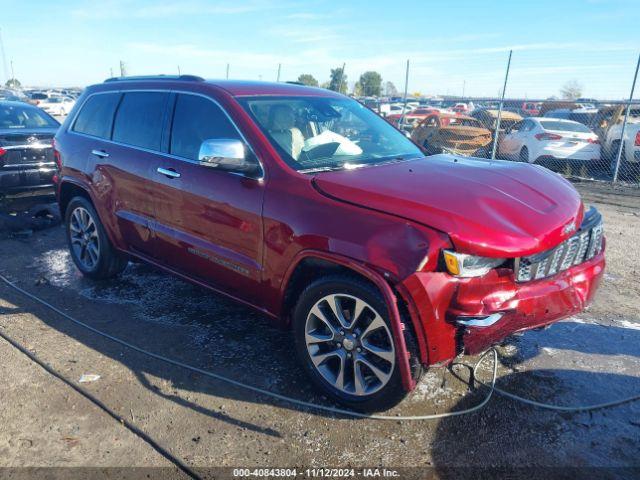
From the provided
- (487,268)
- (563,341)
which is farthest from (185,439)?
(563,341)

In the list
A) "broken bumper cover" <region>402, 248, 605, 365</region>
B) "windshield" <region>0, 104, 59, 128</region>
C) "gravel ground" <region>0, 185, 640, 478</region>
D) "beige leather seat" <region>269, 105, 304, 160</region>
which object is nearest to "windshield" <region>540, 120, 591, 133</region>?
"gravel ground" <region>0, 185, 640, 478</region>

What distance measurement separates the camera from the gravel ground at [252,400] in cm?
276

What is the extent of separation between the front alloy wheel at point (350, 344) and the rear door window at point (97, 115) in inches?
112

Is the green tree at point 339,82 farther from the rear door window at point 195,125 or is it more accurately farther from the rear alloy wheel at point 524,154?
the rear door window at point 195,125

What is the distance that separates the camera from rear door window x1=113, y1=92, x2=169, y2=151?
4211 mm

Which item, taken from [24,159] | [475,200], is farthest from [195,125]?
[24,159]

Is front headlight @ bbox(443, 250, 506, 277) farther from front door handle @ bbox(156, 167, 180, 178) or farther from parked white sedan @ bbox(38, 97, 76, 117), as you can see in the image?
parked white sedan @ bbox(38, 97, 76, 117)

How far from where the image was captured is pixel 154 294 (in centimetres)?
490

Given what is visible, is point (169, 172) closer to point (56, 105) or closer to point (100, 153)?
point (100, 153)

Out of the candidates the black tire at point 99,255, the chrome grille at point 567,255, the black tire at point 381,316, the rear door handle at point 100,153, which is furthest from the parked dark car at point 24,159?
the chrome grille at point 567,255

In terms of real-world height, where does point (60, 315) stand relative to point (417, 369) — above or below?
below

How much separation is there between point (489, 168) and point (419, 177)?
2.11 feet

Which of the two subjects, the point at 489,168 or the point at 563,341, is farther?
the point at 563,341

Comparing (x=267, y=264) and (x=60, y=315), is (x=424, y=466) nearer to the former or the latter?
(x=267, y=264)
